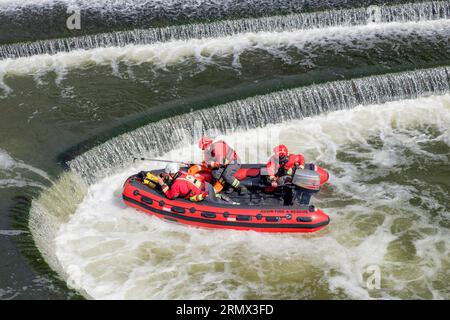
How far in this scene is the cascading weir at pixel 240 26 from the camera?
20.1 m

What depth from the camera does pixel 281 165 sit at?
13.5m

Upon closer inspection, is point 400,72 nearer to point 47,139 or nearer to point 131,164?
point 131,164

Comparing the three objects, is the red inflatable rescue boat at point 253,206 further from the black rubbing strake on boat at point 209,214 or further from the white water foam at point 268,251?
the white water foam at point 268,251

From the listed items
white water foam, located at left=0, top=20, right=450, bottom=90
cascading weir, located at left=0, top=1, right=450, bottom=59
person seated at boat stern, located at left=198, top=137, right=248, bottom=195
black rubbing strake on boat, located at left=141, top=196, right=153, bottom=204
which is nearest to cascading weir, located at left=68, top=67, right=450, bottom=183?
black rubbing strake on boat, located at left=141, top=196, right=153, bottom=204

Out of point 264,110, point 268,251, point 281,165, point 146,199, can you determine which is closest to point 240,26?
point 264,110

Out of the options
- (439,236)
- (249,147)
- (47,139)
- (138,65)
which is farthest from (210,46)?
(439,236)

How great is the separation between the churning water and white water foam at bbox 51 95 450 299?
3cm

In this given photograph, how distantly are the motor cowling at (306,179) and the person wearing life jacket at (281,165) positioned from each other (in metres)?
0.32

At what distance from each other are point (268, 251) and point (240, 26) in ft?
35.3

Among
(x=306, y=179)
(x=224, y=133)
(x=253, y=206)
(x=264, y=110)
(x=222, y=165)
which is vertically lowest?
(x=253, y=206)

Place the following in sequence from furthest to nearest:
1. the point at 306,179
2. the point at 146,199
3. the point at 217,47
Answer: the point at 217,47
the point at 146,199
the point at 306,179

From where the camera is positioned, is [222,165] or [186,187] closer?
[186,187]

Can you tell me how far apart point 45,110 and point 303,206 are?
7969 millimetres

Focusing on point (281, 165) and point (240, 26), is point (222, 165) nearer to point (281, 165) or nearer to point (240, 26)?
point (281, 165)
